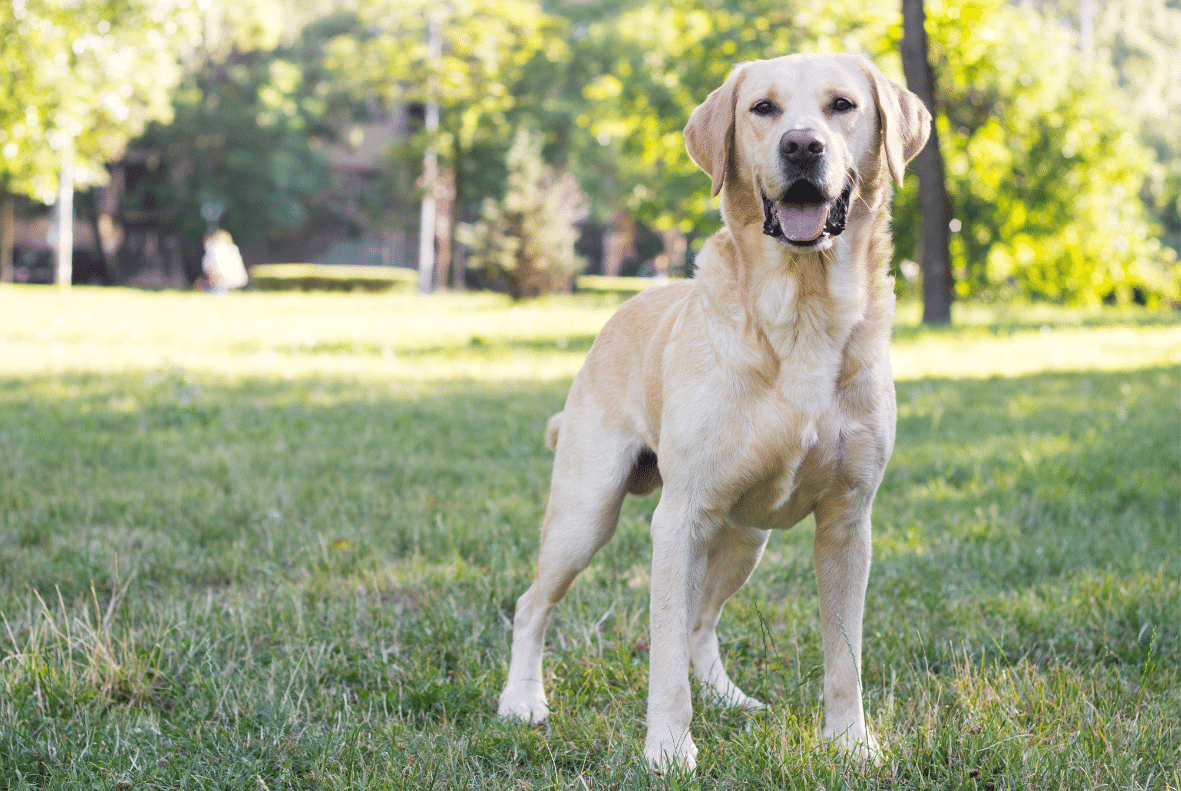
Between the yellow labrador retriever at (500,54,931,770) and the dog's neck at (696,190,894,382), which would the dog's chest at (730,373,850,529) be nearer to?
the yellow labrador retriever at (500,54,931,770)

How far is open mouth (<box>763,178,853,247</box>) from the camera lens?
2424mm

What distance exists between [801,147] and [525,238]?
20160 mm

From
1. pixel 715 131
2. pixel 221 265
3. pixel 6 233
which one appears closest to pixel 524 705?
pixel 715 131

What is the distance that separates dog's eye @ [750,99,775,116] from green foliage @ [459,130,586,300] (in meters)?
19.7

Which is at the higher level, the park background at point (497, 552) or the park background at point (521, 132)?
the park background at point (521, 132)

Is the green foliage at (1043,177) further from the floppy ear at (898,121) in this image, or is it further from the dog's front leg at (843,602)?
the dog's front leg at (843,602)

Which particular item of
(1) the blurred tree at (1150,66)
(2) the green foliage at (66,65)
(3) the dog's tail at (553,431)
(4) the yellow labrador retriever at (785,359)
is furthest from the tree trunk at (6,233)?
(1) the blurred tree at (1150,66)

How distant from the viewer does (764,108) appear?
256cm

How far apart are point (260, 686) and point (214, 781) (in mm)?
469

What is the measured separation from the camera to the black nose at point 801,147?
7.63 ft

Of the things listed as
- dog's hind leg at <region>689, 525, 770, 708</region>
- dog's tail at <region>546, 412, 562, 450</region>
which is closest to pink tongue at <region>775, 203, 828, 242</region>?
dog's hind leg at <region>689, 525, 770, 708</region>

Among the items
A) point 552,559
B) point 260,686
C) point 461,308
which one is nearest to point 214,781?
point 260,686

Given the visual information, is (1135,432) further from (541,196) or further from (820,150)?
(541,196)

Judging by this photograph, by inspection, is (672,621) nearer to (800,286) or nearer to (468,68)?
(800,286)
